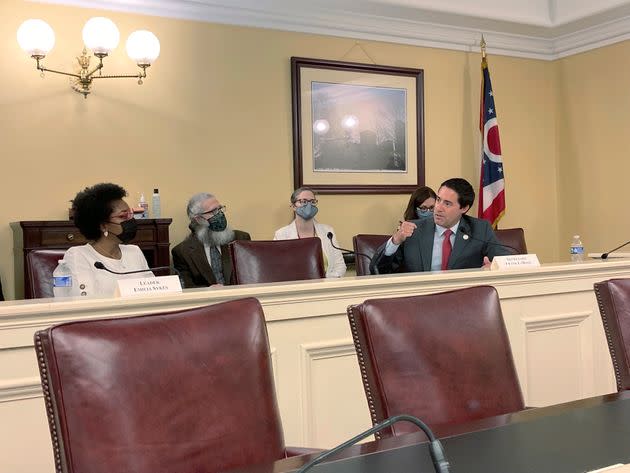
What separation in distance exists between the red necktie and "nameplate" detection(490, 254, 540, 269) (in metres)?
0.77

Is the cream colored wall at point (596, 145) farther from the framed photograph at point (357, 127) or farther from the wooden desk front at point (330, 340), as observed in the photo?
the wooden desk front at point (330, 340)

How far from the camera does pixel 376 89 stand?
6004 mm

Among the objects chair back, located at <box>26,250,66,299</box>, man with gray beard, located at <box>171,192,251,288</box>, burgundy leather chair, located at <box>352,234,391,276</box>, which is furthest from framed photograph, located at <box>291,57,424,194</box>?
chair back, located at <box>26,250,66,299</box>

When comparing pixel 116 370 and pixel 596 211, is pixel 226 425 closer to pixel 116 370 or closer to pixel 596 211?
pixel 116 370

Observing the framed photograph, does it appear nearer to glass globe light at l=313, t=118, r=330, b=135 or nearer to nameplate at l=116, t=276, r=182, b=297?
glass globe light at l=313, t=118, r=330, b=135

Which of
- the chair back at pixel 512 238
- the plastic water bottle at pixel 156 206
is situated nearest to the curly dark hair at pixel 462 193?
the chair back at pixel 512 238

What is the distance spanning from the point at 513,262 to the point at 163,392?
75.1 inches

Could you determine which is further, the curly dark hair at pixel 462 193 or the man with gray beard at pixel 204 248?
the man with gray beard at pixel 204 248

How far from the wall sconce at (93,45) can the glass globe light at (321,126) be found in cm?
129

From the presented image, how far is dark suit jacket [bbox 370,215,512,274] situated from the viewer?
3.76 metres

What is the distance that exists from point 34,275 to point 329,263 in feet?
7.21

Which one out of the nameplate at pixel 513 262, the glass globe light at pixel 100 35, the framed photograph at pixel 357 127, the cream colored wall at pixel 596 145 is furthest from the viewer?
the cream colored wall at pixel 596 145

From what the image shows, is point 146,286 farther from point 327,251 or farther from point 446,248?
point 327,251

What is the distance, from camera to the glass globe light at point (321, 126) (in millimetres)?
5730
